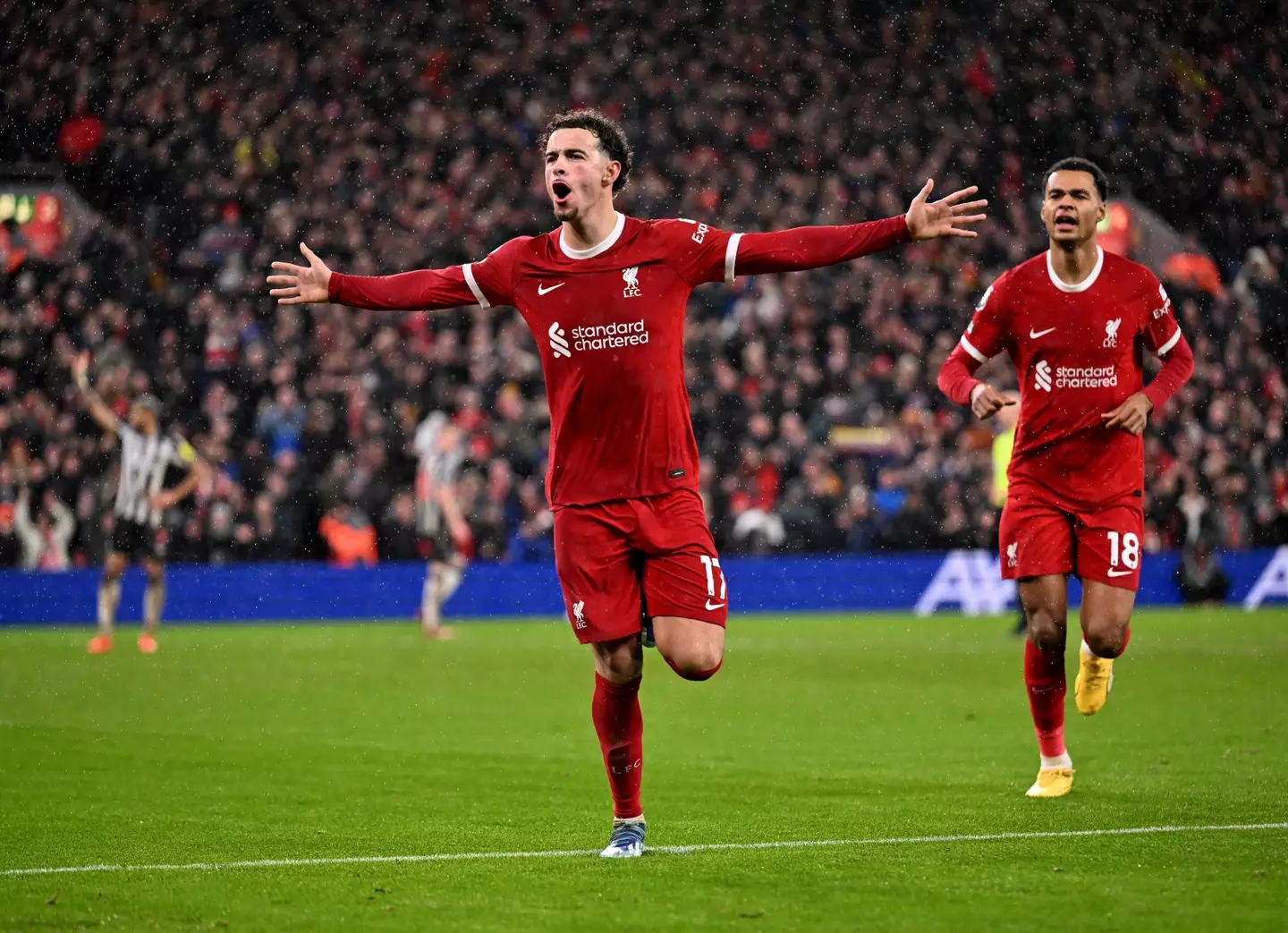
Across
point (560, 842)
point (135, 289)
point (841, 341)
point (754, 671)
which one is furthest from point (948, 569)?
point (560, 842)

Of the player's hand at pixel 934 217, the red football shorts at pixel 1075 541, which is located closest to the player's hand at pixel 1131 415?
the red football shorts at pixel 1075 541

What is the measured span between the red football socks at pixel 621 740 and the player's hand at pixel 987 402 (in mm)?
2163

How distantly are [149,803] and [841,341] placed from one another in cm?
1916

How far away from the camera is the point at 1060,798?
838cm

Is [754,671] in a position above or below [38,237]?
below

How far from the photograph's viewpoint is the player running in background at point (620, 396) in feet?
22.7

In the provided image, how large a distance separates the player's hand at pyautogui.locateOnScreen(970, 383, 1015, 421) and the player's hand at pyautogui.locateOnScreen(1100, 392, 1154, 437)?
20.8 inches

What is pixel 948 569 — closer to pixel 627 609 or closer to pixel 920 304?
pixel 920 304

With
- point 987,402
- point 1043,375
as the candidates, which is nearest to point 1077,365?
point 1043,375

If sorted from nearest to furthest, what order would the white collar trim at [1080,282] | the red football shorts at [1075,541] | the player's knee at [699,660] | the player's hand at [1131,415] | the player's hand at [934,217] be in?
the player's hand at [934,217]
the player's knee at [699,660]
the player's hand at [1131,415]
the red football shorts at [1075,541]
the white collar trim at [1080,282]

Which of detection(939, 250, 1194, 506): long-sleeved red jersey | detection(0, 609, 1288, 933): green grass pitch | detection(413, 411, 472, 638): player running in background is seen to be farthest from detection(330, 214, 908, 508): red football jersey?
detection(413, 411, 472, 638): player running in background

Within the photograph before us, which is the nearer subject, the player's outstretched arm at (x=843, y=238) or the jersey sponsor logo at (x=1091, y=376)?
the player's outstretched arm at (x=843, y=238)

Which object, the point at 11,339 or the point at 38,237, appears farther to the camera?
the point at 38,237

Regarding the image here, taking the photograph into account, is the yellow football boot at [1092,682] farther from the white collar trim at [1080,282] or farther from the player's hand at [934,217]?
the player's hand at [934,217]
